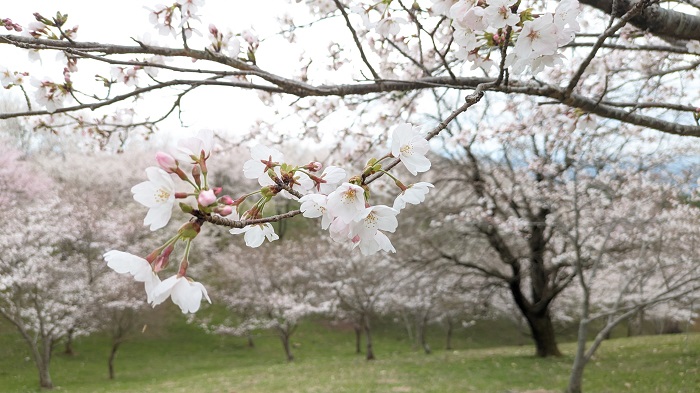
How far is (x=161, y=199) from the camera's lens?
2.87 ft

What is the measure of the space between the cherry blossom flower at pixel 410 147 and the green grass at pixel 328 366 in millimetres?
5697

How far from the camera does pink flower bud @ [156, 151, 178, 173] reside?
0.88m

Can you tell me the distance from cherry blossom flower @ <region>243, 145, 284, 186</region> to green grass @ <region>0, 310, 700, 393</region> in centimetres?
590

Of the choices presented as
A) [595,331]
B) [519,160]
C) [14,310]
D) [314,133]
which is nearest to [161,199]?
[314,133]

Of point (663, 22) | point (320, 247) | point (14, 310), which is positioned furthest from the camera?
point (320, 247)

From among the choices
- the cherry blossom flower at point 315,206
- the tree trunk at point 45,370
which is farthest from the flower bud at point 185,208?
the tree trunk at point 45,370

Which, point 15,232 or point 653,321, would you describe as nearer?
point 15,232

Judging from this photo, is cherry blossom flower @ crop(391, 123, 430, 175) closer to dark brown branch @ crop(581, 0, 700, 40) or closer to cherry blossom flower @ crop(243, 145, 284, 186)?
cherry blossom flower @ crop(243, 145, 284, 186)

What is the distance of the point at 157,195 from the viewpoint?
0.88m

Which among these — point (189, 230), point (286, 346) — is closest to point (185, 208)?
point (189, 230)

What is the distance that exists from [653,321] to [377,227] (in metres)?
28.1

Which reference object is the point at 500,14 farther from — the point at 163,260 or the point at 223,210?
the point at 163,260

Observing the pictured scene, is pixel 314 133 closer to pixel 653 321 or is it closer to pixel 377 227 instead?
pixel 377 227

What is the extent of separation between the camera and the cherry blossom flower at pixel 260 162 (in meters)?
1.07
